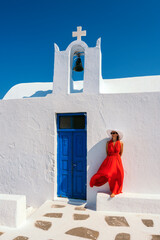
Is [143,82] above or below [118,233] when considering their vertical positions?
above

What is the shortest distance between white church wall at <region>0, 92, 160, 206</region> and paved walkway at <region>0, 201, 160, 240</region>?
73 centimetres

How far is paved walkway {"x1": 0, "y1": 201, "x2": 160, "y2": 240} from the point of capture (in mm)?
3078

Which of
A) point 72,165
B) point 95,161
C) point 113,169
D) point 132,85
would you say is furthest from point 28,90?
point 113,169

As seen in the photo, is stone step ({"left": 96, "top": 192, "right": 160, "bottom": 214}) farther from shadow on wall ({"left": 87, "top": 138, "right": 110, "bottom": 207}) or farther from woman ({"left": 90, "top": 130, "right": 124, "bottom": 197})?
shadow on wall ({"left": 87, "top": 138, "right": 110, "bottom": 207})

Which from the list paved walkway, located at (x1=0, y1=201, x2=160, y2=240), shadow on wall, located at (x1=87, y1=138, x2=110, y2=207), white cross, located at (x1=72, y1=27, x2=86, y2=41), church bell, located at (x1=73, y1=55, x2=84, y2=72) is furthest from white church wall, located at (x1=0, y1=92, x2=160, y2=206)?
white cross, located at (x1=72, y1=27, x2=86, y2=41)

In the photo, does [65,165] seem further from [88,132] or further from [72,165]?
[88,132]

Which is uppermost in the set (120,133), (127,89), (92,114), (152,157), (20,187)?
(127,89)

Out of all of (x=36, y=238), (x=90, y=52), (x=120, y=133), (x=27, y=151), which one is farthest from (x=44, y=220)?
(x=90, y=52)

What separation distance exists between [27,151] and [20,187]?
3.39 feet

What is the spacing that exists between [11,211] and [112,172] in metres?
2.23

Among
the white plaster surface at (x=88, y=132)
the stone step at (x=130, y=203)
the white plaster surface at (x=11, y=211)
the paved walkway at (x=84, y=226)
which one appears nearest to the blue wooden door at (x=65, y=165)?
the white plaster surface at (x=88, y=132)

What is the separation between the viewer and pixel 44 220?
12.0ft

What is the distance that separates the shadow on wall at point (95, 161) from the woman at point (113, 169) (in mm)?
208

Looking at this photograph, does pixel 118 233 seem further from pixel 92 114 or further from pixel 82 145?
pixel 92 114
